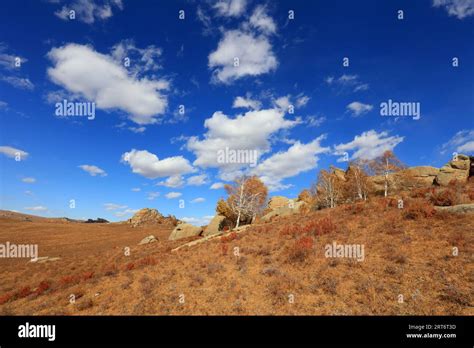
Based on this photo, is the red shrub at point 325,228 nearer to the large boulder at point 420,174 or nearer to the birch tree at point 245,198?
the birch tree at point 245,198

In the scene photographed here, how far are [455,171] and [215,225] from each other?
3754cm

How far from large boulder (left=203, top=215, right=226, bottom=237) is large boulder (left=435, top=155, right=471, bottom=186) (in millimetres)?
33725

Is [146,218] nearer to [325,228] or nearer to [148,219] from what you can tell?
[148,219]

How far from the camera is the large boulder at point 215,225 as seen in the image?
4059cm

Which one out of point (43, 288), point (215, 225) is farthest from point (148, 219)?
point (43, 288)

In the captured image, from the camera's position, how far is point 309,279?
10.8 m

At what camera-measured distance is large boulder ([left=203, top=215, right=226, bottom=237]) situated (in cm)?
4059

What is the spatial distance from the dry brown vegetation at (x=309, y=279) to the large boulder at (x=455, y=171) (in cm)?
2184

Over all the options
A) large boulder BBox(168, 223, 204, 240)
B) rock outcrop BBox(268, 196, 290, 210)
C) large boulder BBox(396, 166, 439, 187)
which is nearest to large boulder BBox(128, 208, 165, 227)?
rock outcrop BBox(268, 196, 290, 210)

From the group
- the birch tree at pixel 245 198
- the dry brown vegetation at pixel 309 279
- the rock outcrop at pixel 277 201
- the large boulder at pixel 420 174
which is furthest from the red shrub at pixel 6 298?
the large boulder at pixel 420 174

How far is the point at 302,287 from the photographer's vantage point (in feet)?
33.0
